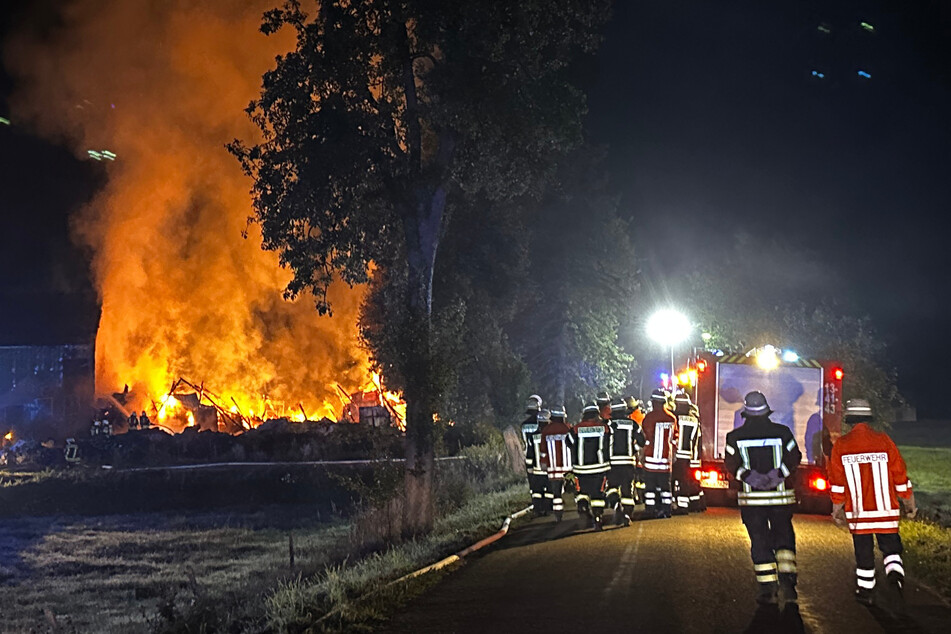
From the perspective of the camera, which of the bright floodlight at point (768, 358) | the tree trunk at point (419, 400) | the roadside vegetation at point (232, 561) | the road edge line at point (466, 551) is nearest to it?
the roadside vegetation at point (232, 561)

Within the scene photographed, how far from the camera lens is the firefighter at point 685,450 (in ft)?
50.4

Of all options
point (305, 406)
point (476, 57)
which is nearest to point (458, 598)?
point (476, 57)

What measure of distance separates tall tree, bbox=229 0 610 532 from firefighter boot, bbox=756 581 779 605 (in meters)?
7.36

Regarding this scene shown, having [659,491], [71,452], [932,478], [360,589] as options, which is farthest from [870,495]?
[71,452]

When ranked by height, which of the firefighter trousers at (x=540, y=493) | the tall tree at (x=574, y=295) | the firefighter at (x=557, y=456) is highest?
the tall tree at (x=574, y=295)

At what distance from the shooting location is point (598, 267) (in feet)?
115

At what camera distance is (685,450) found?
608 inches

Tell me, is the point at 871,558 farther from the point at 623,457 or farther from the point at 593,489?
the point at 623,457

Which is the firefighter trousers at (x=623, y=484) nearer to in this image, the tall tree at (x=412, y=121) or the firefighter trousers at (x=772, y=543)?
the tall tree at (x=412, y=121)

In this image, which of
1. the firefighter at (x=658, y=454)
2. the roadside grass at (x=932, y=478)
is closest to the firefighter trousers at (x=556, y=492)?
the firefighter at (x=658, y=454)

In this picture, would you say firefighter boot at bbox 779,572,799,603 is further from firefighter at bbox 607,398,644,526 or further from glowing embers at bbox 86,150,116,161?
glowing embers at bbox 86,150,116,161

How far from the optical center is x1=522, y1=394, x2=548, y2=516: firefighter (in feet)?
54.2

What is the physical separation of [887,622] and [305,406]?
4370cm

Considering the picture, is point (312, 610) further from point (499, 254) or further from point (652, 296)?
point (652, 296)
